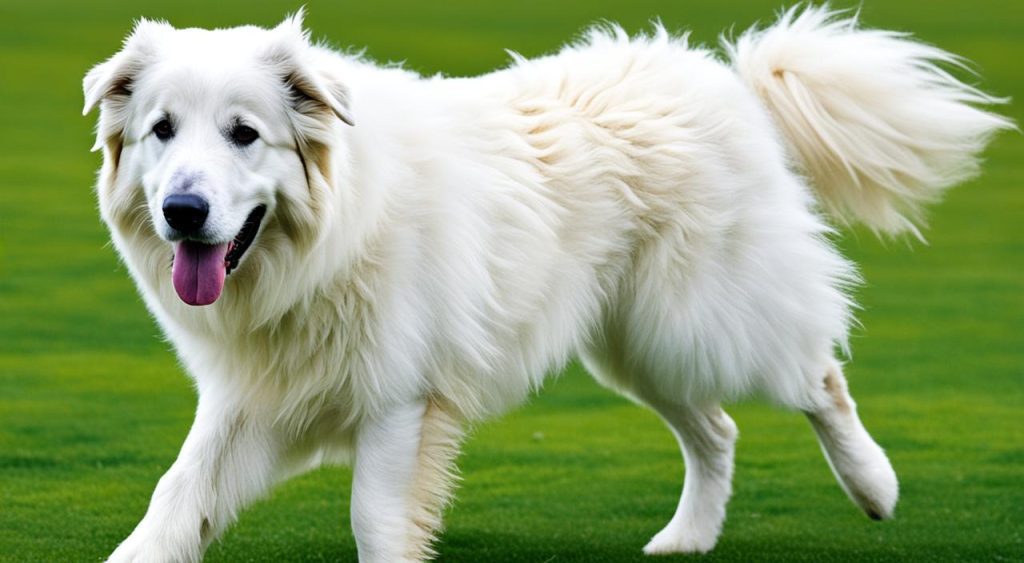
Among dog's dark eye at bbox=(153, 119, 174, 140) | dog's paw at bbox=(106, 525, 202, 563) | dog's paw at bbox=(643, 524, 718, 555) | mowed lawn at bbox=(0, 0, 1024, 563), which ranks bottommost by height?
mowed lawn at bbox=(0, 0, 1024, 563)

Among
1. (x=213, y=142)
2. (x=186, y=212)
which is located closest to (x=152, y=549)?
(x=186, y=212)

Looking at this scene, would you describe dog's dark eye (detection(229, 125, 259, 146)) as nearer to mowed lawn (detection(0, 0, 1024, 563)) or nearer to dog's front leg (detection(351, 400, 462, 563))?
dog's front leg (detection(351, 400, 462, 563))

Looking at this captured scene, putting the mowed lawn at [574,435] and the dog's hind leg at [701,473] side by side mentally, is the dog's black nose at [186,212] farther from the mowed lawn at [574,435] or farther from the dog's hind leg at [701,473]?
the dog's hind leg at [701,473]

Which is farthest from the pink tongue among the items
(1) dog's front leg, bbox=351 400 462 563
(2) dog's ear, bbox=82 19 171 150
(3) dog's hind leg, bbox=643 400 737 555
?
(3) dog's hind leg, bbox=643 400 737 555

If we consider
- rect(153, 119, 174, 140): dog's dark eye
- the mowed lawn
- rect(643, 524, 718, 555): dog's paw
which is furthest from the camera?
the mowed lawn

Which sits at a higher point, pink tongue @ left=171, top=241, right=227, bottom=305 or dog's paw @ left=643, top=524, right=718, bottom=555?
pink tongue @ left=171, top=241, right=227, bottom=305

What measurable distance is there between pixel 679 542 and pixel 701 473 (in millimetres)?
318

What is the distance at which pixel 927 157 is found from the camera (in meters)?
6.23

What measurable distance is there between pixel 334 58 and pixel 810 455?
385cm

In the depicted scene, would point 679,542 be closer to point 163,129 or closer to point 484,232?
point 484,232

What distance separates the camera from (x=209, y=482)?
4.80 meters

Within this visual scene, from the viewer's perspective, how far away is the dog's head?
167 inches

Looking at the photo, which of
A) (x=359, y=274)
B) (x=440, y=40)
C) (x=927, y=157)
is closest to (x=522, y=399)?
(x=359, y=274)

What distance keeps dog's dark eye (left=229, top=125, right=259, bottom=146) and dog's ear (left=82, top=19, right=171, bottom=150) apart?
33cm
